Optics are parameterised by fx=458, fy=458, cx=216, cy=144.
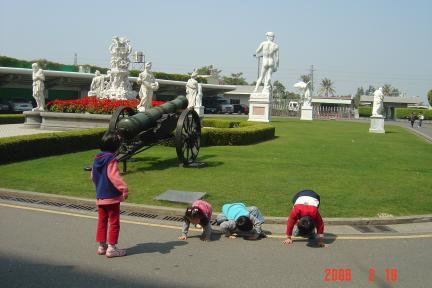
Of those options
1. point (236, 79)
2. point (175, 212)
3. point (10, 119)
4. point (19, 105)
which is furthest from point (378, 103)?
point (236, 79)

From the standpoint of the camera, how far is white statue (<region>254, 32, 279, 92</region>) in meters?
32.2

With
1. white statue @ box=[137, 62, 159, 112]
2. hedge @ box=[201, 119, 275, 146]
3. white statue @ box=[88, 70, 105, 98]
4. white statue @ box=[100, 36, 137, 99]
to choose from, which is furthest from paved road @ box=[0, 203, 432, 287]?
white statue @ box=[88, 70, 105, 98]

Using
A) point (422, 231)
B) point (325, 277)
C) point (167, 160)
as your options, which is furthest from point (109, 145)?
point (167, 160)

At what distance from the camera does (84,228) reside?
6141mm

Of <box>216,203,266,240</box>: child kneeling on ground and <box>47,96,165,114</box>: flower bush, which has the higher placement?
<box>47,96,165,114</box>: flower bush

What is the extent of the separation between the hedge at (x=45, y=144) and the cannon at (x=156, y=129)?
260 cm

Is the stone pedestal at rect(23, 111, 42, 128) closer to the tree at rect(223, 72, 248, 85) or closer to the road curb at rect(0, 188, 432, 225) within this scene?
the road curb at rect(0, 188, 432, 225)

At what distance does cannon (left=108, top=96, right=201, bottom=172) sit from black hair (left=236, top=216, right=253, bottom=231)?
12.7ft

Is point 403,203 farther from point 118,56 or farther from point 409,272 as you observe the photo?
point 118,56

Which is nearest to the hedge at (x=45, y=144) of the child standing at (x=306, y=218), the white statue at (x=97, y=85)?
the child standing at (x=306, y=218)

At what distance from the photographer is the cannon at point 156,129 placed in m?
9.54

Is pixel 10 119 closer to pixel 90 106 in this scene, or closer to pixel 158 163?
pixel 90 106

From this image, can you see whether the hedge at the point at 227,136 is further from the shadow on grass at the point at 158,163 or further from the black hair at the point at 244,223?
the black hair at the point at 244,223

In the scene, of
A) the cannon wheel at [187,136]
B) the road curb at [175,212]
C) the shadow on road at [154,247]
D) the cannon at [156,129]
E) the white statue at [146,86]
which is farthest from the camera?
the white statue at [146,86]
